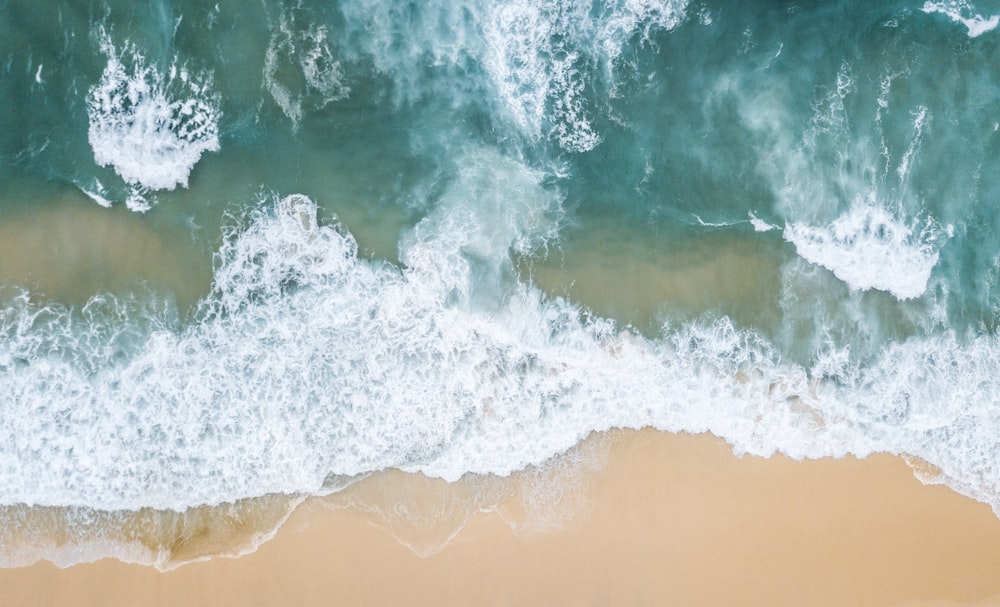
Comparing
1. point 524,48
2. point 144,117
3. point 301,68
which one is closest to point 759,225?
point 524,48

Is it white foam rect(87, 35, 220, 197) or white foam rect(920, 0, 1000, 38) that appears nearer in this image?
white foam rect(87, 35, 220, 197)

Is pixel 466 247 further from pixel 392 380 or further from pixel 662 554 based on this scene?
pixel 662 554

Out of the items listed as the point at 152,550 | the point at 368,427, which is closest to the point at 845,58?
the point at 368,427

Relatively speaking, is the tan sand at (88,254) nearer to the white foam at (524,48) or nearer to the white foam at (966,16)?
the white foam at (524,48)

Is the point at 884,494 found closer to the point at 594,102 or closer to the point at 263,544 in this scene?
the point at 594,102

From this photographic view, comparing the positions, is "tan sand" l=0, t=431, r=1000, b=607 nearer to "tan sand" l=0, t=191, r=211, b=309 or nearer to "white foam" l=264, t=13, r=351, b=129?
"tan sand" l=0, t=191, r=211, b=309

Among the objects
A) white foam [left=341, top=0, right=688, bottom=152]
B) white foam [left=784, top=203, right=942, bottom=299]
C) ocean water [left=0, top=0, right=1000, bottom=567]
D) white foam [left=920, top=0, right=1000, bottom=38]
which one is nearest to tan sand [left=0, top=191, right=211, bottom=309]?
ocean water [left=0, top=0, right=1000, bottom=567]
